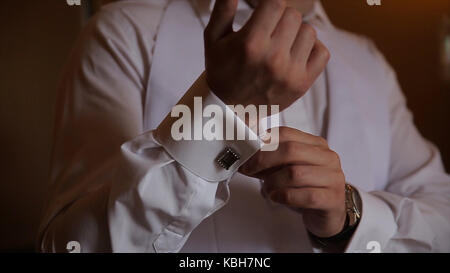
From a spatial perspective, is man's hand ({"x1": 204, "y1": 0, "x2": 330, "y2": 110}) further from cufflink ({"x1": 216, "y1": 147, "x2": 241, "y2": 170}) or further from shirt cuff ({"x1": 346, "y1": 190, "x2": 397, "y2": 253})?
shirt cuff ({"x1": 346, "y1": 190, "x2": 397, "y2": 253})

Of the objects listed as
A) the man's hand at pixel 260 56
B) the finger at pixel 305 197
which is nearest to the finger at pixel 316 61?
the man's hand at pixel 260 56

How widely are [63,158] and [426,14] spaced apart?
55cm

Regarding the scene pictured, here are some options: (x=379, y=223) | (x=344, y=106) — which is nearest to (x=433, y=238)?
(x=379, y=223)

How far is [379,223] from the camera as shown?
1.47 ft

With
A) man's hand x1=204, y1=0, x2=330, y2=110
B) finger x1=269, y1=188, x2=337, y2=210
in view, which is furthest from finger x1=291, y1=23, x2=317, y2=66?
finger x1=269, y1=188, x2=337, y2=210

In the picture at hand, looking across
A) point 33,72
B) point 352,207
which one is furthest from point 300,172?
point 33,72

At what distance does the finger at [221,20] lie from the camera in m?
0.29

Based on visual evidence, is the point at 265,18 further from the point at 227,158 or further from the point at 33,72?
the point at 33,72

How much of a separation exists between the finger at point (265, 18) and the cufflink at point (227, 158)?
3.8 inches

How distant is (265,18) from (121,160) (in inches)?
6.5

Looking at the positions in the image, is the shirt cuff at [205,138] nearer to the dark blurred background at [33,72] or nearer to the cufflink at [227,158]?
the cufflink at [227,158]

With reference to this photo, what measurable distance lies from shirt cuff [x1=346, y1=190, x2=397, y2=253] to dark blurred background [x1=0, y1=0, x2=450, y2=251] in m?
0.21

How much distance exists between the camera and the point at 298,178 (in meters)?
0.36

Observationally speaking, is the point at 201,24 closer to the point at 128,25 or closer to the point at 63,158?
the point at 128,25
